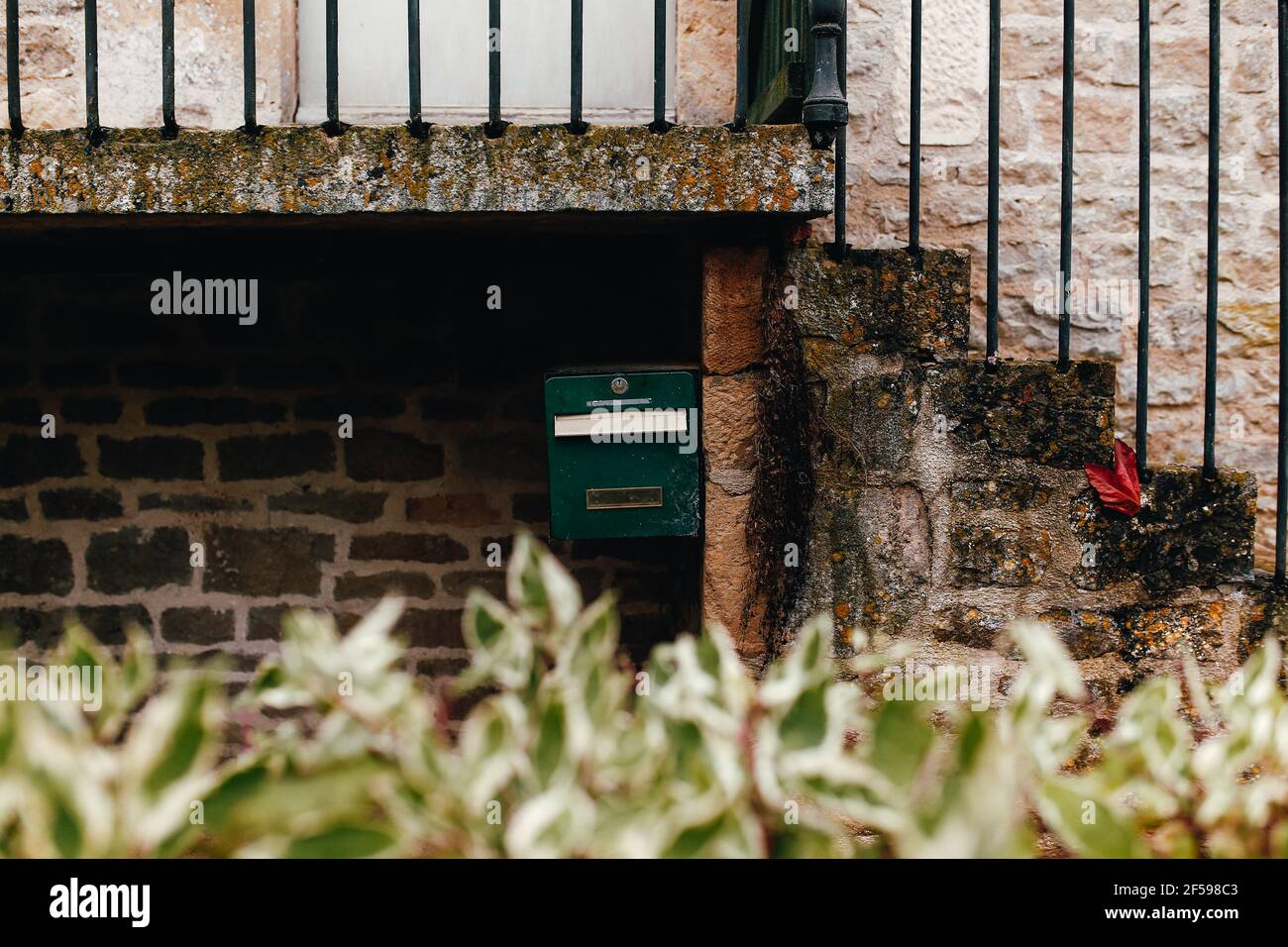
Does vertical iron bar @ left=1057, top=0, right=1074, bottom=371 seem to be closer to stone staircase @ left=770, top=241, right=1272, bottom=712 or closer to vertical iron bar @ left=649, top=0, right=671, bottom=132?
stone staircase @ left=770, top=241, right=1272, bottom=712

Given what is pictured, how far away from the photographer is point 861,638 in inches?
39.2

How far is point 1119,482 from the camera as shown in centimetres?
224

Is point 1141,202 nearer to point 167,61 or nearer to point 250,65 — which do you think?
point 250,65

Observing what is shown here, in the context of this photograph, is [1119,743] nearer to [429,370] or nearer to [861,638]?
[861,638]

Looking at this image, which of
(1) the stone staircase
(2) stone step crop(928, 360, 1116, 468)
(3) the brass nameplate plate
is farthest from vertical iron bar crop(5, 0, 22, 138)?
(2) stone step crop(928, 360, 1116, 468)

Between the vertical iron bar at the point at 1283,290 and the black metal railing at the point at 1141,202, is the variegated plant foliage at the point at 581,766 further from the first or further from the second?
the vertical iron bar at the point at 1283,290

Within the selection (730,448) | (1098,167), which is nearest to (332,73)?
(730,448)

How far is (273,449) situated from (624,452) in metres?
Result: 1.48

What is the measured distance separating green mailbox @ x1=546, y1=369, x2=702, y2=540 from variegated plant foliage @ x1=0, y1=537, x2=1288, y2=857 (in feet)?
5.67

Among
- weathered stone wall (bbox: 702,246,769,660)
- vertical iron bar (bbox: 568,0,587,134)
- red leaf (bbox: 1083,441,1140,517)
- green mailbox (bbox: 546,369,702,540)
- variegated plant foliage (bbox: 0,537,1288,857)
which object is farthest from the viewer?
green mailbox (bbox: 546,369,702,540)

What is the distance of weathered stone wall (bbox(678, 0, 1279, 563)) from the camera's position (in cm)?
335

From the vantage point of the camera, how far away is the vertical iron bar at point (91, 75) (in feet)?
7.52

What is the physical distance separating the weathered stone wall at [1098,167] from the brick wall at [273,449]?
950mm

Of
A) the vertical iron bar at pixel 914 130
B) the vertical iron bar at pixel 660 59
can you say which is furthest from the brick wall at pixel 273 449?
the vertical iron bar at pixel 914 130
